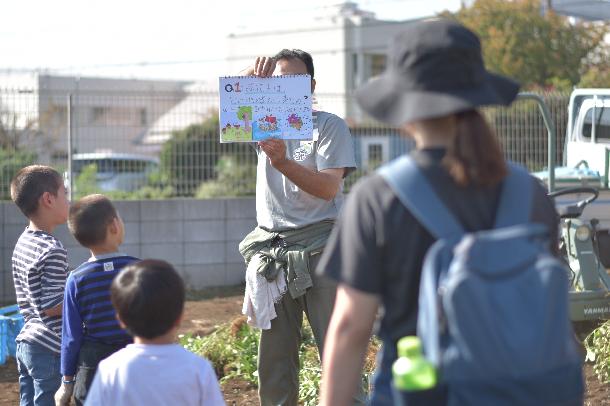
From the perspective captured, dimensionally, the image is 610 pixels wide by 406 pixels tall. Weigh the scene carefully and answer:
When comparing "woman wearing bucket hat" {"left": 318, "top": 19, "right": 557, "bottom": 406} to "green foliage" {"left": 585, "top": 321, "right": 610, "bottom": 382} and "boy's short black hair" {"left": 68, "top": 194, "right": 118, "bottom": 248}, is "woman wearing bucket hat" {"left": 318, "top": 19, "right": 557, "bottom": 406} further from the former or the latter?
"green foliage" {"left": 585, "top": 321, "right": 610, "bottom": 382}

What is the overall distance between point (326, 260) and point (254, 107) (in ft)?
6.39

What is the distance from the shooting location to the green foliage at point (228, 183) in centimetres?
1142

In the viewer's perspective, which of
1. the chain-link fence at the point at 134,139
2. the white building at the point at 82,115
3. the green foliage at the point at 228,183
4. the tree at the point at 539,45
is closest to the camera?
the white building at the point at 82,115

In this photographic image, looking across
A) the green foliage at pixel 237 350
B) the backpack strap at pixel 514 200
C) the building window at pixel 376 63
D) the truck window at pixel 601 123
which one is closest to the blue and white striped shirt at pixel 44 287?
the green foliage at pixel 237 350

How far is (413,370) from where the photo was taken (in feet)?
7.43

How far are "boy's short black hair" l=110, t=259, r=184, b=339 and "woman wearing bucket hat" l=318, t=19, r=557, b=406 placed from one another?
0.69m

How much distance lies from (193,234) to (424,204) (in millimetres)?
8432

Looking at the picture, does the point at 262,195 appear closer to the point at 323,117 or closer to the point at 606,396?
the point at 323,117

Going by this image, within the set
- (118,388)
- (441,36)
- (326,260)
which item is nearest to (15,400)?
(118,388)

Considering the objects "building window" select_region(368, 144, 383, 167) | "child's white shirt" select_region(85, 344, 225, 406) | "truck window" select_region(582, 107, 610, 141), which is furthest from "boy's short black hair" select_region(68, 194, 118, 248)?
"building window" select_region(368, 144, 383, 167)

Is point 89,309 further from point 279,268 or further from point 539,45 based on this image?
point 539,45

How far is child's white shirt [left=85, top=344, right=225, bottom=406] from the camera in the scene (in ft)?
9.82

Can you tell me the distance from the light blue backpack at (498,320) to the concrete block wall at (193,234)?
27.5ft

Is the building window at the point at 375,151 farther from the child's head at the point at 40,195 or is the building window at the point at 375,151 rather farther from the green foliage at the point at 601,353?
the child's head at the point at 40,195
